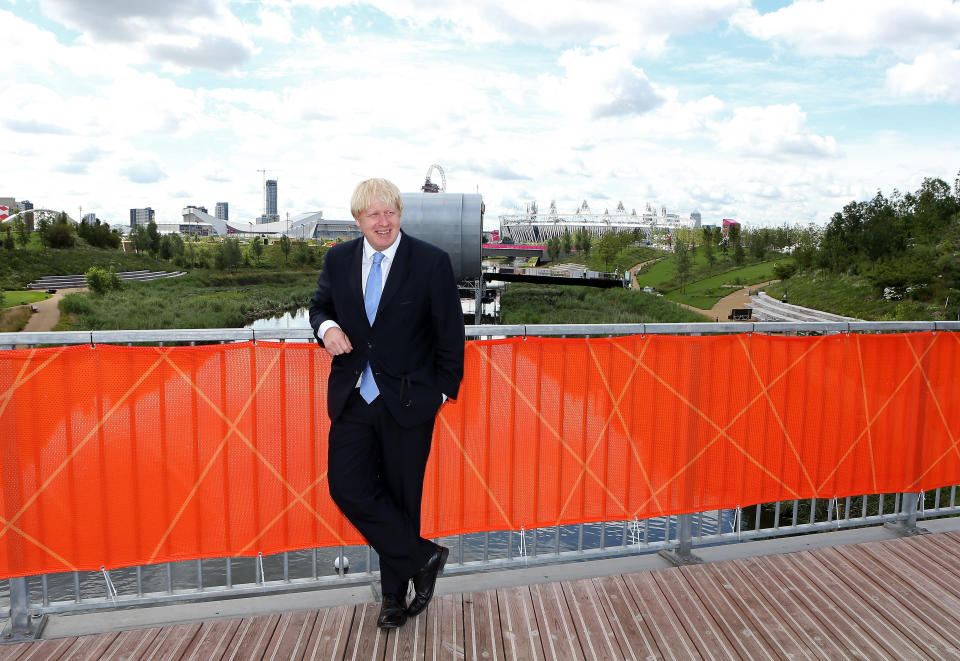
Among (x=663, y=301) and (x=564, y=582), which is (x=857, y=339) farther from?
(x=663, y=301)

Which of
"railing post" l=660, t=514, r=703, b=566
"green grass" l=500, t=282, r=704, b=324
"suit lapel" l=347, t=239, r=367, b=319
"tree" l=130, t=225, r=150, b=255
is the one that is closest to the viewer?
"suit lapel" l=347, t=239, r=367, b=319

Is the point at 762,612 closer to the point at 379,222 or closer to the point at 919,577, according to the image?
the point at 919,577

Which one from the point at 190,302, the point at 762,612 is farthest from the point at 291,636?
the point at 190,302

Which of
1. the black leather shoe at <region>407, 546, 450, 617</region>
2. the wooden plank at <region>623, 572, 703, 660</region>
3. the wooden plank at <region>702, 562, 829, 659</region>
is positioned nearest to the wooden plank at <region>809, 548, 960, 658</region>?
the wooden plank at <region>702, 562, 829, 659</region>

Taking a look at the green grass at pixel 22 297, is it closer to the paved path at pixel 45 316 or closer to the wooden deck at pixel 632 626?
the paved path at pixel 45 316

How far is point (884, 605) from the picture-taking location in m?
3.71

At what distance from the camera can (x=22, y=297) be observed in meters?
60.4

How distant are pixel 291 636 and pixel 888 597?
126 inches

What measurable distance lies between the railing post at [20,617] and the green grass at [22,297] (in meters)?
57.5

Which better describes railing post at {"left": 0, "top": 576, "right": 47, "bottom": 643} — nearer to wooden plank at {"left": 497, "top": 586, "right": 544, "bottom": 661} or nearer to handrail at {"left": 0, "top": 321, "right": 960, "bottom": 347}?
handrail at {"left": 0, "top": 321, "right": 960, "bottom": 347}

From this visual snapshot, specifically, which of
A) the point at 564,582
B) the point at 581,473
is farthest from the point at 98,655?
the point at 581,473

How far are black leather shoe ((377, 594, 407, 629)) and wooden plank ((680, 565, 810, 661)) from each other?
1.59 meters

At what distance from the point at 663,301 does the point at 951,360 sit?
57534 millimetres

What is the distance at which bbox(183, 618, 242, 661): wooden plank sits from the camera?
123 inches
